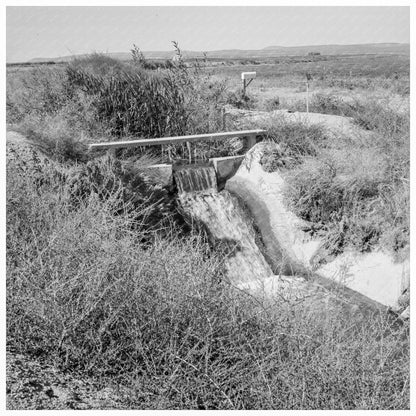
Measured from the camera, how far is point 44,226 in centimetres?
563

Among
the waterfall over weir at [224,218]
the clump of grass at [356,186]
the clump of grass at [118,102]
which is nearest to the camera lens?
the clump of grass at [356,186]

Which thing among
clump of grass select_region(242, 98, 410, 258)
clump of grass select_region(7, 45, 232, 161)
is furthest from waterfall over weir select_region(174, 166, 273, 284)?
clump of grass select_region(7, 45, 232, 161)

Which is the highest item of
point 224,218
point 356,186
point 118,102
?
point 118,102

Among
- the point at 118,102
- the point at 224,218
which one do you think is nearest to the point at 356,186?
the point at 224,218

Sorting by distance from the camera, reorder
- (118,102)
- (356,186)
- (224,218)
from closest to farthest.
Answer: (356,186) → (224,218) → (118,102)

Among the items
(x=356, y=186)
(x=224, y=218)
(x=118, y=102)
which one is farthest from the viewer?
(x=118, y=102)

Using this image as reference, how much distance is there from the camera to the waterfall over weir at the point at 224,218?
390 inches

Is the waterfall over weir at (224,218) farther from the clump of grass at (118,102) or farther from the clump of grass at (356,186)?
the clump of grass at (118,102)

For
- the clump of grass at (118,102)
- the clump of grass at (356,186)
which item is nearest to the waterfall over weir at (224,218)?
the clump of grass at (356,186)

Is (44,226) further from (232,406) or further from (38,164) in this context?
(38,164)

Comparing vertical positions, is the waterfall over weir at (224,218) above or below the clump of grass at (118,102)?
below

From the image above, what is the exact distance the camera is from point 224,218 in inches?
440

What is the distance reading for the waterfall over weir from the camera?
9898 mm

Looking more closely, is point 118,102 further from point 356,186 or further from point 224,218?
point 356,186
